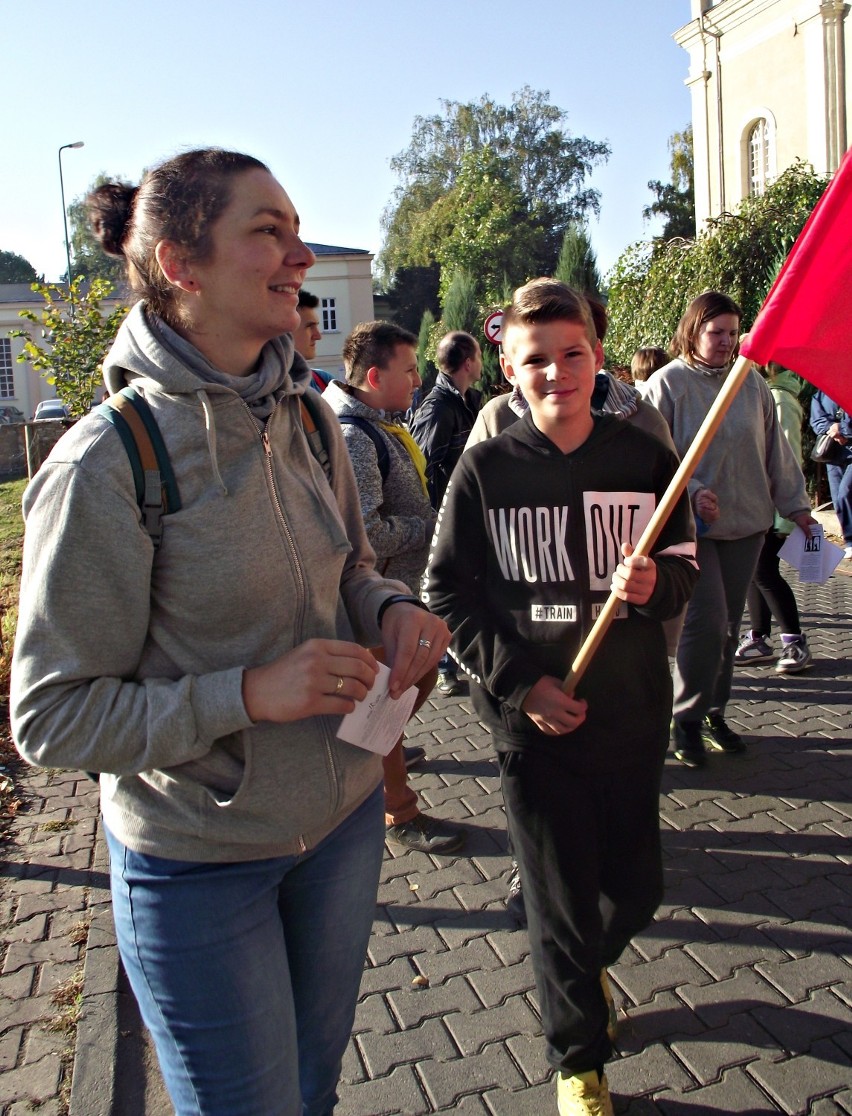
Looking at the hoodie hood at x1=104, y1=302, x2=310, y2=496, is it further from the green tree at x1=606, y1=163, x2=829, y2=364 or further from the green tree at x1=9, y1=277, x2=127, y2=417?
the green tree at x1=9, y1=277, x2=127, y2=417

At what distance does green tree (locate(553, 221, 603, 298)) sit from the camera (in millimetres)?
28172

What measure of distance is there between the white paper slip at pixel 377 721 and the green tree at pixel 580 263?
89.7ft

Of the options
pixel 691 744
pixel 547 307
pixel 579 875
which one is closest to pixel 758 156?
pixel 691 744

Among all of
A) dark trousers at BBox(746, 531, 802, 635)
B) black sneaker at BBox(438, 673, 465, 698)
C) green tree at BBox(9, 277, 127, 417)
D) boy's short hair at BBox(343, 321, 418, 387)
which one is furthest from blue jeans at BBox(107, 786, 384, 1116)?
green tree at BBox(9, 277, 127, 417)

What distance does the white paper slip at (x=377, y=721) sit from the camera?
185 centimetres

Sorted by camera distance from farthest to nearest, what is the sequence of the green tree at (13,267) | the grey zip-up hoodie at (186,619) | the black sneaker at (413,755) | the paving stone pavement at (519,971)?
the green tree at (13,267) < the black sneaker at (413,755) < the paving stone pavement at (519,971) < the grey zip-up hoodie at (186,619)

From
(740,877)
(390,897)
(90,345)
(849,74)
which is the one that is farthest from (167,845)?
(849,74)

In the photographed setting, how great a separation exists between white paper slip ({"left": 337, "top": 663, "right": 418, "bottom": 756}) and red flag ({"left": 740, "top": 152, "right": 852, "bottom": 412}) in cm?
118

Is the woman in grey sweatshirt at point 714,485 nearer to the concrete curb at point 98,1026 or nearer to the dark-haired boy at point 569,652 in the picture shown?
the dark-haired boy at point 569,652

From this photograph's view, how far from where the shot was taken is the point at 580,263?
1115 inches

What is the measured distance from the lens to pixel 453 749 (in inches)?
219

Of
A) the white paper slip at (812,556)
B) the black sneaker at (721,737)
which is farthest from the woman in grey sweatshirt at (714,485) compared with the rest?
the white paper slip at (812,556)

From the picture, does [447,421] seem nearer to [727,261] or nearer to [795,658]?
[795,658]

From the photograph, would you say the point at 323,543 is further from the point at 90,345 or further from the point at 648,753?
the point at 90,345
